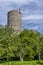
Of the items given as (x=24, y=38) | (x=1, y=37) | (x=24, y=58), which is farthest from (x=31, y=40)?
(x=1, y=37)

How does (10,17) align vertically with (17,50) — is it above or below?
above

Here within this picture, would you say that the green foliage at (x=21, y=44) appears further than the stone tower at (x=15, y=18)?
No

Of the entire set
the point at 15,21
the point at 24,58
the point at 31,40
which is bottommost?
the point at 24,58

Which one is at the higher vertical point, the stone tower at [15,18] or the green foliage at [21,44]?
the stone tower at [15,18]

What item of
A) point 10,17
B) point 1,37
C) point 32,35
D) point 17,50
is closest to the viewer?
point 1,37

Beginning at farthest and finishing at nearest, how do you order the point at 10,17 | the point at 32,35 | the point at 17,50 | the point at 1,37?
the point at 10,17, the point at 32,35, the point at 17,50, the point at 1,37

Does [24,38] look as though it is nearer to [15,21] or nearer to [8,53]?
[8,53]

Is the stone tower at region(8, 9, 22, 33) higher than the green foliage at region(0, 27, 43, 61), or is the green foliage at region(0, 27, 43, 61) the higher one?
the stone tower at region(8, 9, 22, 33)

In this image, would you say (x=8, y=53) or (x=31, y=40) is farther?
(x=31, y=40)

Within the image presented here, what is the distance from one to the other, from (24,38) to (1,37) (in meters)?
11.5

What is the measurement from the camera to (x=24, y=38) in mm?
70125

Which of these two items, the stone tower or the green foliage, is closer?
the green foliage

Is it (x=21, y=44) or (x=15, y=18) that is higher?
(x=15, y=18)

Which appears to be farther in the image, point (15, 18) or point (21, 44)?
point (15, 18)
